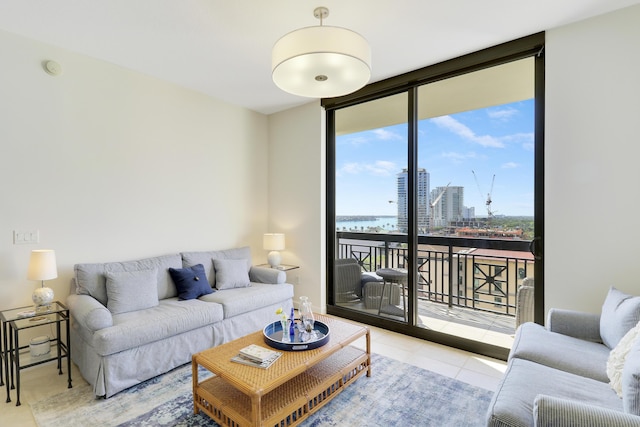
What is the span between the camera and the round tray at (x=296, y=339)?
6.86 feet

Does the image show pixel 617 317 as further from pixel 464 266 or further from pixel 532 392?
pixel 464 266

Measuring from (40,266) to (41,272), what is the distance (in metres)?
0.05

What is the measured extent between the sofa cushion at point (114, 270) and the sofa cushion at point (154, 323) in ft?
0.53

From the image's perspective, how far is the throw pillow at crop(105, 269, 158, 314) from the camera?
8.57ft

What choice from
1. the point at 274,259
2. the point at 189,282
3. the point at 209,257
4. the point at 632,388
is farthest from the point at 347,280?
the point at 632,388

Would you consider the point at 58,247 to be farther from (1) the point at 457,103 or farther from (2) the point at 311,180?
(1) the point at 457,103

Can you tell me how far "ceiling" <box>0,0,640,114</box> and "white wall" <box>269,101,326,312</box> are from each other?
1.19 m

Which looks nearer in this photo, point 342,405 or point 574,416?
point 574,416

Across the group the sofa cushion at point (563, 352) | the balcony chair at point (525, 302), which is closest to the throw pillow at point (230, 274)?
the sofa cushion at point (563, 352)

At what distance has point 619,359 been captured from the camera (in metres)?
1.57

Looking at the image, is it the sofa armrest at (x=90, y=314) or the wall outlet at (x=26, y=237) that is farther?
the wall outlet at (x=26, y=237)

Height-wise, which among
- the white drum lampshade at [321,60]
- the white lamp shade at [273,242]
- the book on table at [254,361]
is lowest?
the book on table at [254,361]

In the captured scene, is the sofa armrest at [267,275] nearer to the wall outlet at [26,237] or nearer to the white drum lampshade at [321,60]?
the wall outlet at [26,237]

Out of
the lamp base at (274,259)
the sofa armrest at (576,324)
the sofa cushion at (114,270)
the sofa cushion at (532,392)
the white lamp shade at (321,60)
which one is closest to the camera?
the sofa cushion at (532,392)
